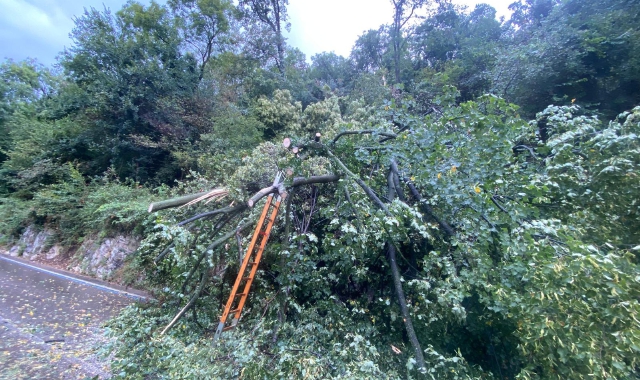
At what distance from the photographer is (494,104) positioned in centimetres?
311

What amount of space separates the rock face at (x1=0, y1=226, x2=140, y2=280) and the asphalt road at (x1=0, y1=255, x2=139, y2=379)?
1.56 ft

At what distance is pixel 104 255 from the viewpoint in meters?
7.89

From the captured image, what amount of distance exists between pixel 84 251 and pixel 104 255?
43.3 inches

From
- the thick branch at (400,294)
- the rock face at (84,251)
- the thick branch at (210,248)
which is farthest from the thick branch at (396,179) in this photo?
the rock face at (84,251)

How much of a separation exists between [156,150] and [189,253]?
355 inches

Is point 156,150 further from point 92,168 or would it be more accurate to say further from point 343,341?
point 343,341

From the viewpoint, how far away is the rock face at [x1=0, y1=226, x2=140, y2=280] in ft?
25.2

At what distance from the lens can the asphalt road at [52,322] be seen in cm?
339

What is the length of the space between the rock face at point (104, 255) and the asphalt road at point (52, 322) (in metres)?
0.43

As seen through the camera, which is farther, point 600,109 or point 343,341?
point 600,109

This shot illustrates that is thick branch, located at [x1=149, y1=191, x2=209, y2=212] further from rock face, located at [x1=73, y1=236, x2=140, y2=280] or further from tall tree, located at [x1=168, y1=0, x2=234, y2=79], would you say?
tall tree, located at [x1=168, y1=0, x2=234, y2=79]

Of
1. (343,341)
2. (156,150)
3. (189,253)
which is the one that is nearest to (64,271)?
(156,150)

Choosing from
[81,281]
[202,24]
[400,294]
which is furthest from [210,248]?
[202,24]

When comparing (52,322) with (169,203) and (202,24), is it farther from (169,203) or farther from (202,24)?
(202,24)
